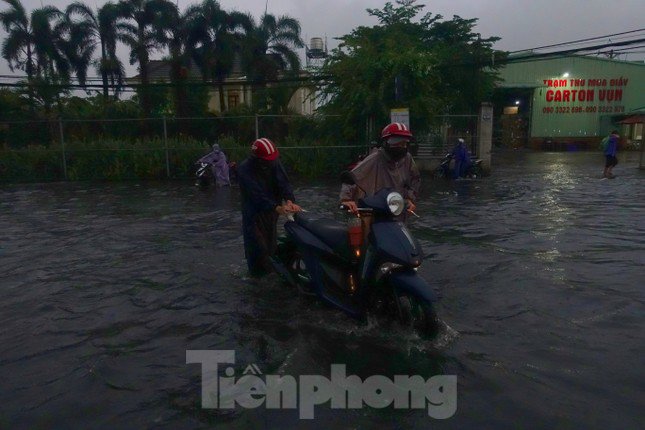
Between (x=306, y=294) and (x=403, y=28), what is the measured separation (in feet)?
70.7

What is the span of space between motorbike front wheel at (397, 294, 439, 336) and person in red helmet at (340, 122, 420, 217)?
99cm

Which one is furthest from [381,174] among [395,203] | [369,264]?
[369,264]

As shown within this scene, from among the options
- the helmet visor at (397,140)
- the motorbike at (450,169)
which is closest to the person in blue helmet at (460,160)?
the motorbike at (450,169)

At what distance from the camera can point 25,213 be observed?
11438 mm

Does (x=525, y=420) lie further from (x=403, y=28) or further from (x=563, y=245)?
(x=403, y=28)

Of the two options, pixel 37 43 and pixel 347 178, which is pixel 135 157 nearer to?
pixel 347 178

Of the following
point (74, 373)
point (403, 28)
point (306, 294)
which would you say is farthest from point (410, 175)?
point (403, 28)

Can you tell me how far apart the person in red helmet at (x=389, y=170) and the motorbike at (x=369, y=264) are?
1.45 feet

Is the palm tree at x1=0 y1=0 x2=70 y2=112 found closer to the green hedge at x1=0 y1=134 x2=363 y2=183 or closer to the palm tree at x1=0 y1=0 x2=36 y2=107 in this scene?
the palm tree at x1=0 y1=0 x2=36 y2=107

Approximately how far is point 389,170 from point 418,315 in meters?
1.49

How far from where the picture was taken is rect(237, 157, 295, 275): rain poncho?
580 centimetres

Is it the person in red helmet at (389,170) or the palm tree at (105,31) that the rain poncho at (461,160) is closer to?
the person in red helmet at (389,170)

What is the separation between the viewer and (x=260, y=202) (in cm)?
573

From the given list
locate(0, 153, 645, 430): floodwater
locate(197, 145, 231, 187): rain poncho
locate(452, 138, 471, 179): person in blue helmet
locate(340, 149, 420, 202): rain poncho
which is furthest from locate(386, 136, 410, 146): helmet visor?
locate(452, 138, 471, 179): person in blue helmet
